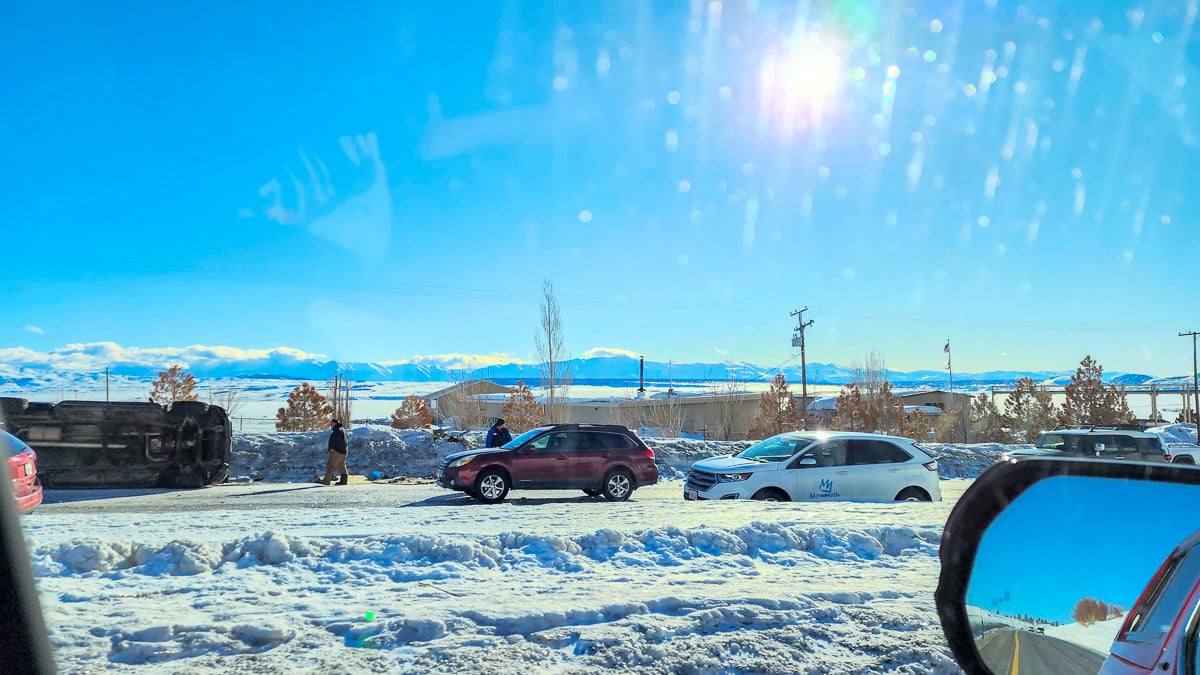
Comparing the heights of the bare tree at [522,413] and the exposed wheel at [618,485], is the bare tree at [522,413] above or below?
above

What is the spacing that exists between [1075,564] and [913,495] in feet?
42.9

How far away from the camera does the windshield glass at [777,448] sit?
1398 cm

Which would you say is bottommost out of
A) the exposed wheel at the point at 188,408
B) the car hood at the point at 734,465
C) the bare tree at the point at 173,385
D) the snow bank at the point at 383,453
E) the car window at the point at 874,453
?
the snow bank at the point at 383,453

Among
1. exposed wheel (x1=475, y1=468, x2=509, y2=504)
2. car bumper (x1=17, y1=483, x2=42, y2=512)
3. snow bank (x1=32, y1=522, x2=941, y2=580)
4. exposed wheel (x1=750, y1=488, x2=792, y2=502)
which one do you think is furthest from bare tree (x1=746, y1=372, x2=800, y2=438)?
car bumper (x1=17, y1=483, x2=42, y2=512)

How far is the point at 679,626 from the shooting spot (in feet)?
17.1

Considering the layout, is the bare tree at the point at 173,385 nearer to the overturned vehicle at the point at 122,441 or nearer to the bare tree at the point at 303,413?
the bare tree at the point at 303,413

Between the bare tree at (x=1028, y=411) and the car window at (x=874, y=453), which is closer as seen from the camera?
the car window at (x=874, y=453)

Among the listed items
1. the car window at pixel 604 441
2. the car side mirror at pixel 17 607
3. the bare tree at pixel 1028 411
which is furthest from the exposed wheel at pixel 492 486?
the bare tree at pixel 1028 411

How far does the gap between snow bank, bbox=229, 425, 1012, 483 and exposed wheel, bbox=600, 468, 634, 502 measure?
27.7ft

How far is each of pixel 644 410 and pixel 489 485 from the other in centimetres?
4660

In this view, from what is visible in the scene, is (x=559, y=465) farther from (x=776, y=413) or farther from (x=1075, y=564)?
(x=776, y=413)

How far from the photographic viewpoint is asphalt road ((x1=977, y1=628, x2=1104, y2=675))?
1803 millimetres

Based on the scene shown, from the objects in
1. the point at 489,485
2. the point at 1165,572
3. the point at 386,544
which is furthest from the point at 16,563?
the point at 489,485

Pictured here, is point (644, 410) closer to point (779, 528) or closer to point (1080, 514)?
point (779, 528)
